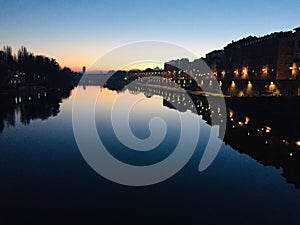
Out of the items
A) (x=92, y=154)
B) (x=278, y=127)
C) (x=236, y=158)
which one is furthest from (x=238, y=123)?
(x=92, y=154)

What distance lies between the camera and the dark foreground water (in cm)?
1268

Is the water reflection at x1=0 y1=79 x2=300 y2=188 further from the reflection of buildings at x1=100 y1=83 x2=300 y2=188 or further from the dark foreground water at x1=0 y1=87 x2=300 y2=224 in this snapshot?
the dark foreground water at x1=0 y1=87 x2=300 y2=224

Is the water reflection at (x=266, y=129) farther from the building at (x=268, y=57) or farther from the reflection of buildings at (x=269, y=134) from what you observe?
the building at (x=268, y=57)

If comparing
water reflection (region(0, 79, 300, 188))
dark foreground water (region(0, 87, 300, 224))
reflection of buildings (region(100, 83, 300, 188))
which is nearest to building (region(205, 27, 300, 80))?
water reflection (region(0, 79, 300, 188))

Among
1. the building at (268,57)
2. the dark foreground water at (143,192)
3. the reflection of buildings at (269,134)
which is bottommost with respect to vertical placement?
the dark foreground water at (143,192)

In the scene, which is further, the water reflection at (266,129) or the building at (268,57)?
the building at (268,57)

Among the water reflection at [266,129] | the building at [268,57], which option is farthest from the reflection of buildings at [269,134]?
the building at [268,57]

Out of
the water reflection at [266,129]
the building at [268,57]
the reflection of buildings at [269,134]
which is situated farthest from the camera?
the building at [268,57]

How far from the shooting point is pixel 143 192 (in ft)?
52.0

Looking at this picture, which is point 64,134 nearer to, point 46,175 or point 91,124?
point 91,124

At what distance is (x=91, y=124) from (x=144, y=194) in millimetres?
24723

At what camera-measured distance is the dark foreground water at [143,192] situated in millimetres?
12680

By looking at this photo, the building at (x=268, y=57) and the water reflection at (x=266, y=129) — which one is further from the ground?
the building at (x=268, y=57)

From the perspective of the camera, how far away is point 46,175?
1791cm
